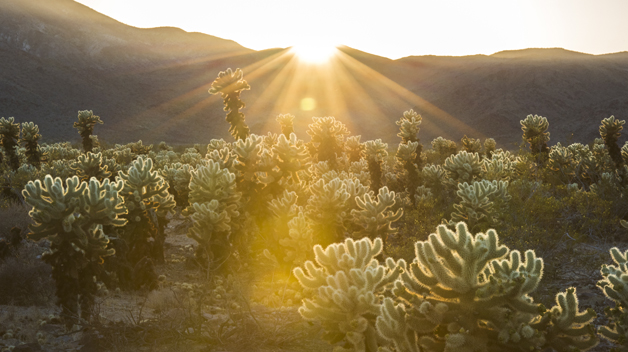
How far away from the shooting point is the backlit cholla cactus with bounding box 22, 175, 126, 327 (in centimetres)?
556

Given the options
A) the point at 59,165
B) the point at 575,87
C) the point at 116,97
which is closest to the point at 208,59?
the point at 116,97

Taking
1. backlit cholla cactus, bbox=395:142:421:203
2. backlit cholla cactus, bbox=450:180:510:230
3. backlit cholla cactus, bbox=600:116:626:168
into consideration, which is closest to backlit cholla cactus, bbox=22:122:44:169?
backlit cholla cactus, bbox=395:142:421:203

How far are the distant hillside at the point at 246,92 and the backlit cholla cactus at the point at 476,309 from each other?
54.1 metres

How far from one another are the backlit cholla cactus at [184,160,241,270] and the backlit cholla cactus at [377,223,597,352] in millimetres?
5872

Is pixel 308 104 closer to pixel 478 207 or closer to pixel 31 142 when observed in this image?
pixel 31 142

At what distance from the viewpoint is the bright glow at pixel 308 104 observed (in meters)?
81.0

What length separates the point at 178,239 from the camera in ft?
38.1

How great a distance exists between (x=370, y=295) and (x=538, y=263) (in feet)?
4.43

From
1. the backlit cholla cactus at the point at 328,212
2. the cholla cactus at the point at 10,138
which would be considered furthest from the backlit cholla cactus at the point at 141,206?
the cholla cactus at the point at 10,138

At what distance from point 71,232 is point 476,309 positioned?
542 cm

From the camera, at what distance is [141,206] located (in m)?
7.72

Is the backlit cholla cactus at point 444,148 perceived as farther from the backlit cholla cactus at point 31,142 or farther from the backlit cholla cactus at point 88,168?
the backlit cholla cactus at point 31,142

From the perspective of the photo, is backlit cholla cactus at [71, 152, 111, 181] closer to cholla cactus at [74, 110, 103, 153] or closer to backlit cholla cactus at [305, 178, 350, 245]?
backlit cholla cactus at [305, 178, 350, 245]

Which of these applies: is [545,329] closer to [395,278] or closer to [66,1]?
[395,278]
